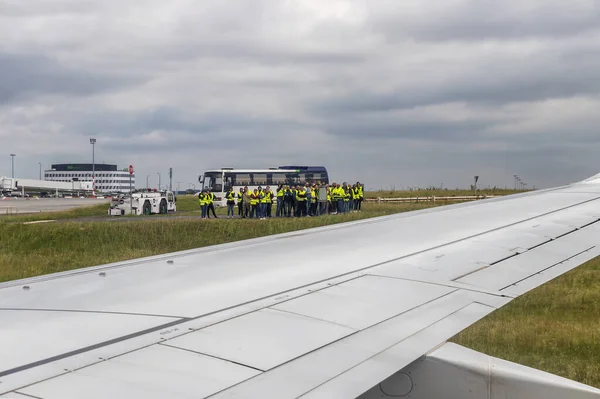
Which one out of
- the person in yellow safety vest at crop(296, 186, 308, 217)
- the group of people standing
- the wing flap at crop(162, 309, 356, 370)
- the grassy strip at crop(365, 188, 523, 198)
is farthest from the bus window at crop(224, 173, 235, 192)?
the wing flap at crop(162, 309, 356, 370)

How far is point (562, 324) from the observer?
991 cm

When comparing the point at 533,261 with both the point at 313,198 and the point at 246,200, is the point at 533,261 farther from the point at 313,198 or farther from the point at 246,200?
the point at 246,200

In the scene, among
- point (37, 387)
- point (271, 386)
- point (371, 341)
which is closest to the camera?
point (37, 387)

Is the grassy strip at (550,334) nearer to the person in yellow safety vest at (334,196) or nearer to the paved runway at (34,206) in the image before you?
the person in yellow safety vest at (334,196)

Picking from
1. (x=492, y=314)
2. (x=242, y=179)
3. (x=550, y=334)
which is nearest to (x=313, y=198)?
(x=242, y=179)

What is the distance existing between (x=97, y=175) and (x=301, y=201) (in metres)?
152

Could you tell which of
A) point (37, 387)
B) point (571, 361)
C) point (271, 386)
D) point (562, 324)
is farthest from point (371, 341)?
point (562, 324)

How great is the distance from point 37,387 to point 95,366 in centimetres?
29

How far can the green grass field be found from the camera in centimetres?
837

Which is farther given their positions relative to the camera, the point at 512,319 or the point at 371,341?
the point at 512,319

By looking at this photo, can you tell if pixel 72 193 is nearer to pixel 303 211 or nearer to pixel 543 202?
pixel 303 211

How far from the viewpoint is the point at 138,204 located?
3838 centimetres

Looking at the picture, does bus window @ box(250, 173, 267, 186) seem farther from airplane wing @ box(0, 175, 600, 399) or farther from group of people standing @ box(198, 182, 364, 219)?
airplane wing @ box(0, 175, 600, 399)

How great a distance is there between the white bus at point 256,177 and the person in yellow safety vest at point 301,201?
18.0 metres
